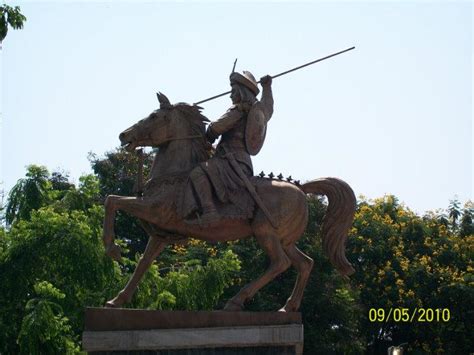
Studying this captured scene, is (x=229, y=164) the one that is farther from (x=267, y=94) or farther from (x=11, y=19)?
(x=11, y=19)

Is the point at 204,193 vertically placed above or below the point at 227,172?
below

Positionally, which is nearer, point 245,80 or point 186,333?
point 186,333

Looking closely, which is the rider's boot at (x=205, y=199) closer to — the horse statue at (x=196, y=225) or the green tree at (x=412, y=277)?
the horse statue at (x=196, y=225)

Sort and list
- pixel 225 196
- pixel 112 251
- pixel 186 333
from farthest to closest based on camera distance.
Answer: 1. pixel 225 196
2. pixel 112 251
3. pixel 186 333

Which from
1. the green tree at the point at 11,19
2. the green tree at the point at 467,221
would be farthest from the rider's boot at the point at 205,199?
the green tree at the point at 467,221

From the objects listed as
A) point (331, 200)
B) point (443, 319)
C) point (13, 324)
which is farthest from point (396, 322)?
point (331, 200)

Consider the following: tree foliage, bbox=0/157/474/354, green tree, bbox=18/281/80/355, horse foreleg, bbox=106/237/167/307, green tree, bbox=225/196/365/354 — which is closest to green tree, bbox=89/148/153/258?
tree foliage, bbox=0/157/474/354

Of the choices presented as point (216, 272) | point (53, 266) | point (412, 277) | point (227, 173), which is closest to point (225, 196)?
point (227, 173)

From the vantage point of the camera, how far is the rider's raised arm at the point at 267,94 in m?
15.9

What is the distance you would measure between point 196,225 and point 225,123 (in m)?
1.50

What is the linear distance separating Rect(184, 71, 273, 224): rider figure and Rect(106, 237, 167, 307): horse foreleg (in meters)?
0.71

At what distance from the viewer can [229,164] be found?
15.3 m

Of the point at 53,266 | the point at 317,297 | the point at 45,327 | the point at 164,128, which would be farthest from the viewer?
the point at 317,297

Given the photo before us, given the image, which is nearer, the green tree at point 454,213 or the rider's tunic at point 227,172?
the rider's tunic at point 227,172
